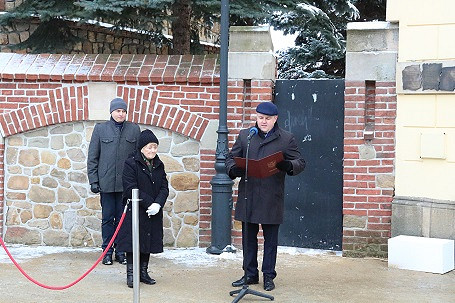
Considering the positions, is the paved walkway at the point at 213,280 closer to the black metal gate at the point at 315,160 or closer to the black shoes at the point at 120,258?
the black shoes at the point at 120,258

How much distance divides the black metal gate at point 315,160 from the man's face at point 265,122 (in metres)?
2.07

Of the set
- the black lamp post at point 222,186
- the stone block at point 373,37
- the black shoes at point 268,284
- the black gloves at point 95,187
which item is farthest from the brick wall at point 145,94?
the black shoes at point 268,284

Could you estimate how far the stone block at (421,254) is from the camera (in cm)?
820

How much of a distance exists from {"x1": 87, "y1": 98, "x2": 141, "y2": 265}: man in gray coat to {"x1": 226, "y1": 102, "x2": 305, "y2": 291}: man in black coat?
1.66 m

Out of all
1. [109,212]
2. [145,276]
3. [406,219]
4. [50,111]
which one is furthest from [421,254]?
[50,111]

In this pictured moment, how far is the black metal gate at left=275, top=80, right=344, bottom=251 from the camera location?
9211mm

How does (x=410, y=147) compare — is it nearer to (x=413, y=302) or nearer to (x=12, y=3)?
(x=413, y=302)

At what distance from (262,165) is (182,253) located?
2.68 meters

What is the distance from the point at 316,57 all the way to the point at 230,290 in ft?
27.9

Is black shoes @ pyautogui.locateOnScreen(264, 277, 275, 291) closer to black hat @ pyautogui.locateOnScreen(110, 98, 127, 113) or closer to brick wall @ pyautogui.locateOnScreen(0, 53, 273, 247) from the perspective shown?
brick wall @ pyautogui.locateOnScreen(0, 53, 273, 247)

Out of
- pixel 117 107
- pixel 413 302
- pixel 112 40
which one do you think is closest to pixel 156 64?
pixel 117 107

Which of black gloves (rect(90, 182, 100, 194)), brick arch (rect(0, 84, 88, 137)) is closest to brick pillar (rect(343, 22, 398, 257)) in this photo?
black gloves (rect(90, 182, 100, 194))

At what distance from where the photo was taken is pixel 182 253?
916cm

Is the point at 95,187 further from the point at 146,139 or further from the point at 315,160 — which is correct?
the point at 315,160
